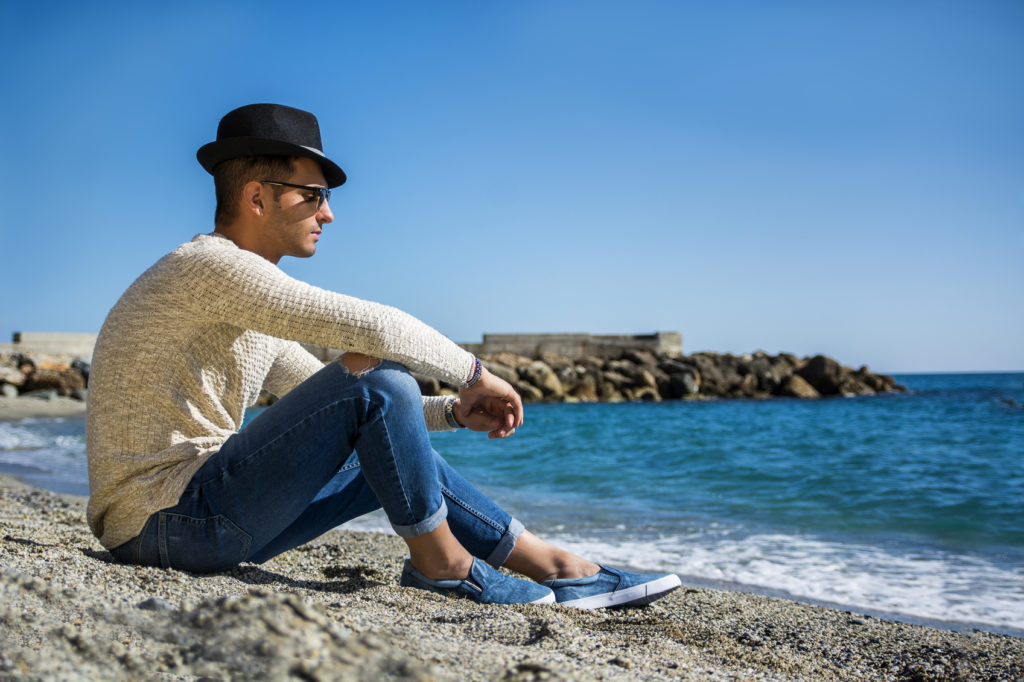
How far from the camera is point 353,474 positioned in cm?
217

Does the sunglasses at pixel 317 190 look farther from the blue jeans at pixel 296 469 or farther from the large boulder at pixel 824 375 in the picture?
the large boulder at pixel 824 375

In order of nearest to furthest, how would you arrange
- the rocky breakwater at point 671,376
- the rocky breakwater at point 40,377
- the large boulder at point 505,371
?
the rocky breakwater at point 40,377, the large boulder at point 505,371, the rocky breakwater at point 671,376

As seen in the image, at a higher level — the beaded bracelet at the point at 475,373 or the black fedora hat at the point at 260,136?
the black fedora hat at the point at 260,136

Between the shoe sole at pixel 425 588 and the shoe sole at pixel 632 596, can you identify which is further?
the shoe sole at pixel 632 596

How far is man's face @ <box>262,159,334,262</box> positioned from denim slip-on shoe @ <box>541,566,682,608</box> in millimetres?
1311

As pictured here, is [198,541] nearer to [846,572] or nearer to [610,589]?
[610,589]

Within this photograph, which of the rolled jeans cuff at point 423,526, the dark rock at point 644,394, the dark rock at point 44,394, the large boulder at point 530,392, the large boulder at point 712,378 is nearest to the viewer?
the rolled jeans cuff at point 423,526

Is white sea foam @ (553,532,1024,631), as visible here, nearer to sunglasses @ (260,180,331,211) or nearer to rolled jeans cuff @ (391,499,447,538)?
rolled jeans cuff @ (391,499,447,538)

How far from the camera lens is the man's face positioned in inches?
80.7

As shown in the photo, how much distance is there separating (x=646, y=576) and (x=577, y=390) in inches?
866

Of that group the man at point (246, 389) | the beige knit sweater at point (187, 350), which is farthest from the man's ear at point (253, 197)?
the beige knit sweater at point (187, 350)

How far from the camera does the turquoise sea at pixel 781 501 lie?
3848mm

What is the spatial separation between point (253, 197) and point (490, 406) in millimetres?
889

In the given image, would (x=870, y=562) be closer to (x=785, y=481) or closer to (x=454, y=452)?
(x=785, y=481)
